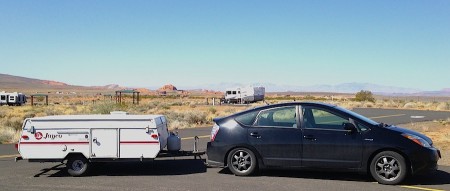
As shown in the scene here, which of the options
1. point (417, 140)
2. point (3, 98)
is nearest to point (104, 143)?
point (417, 140)

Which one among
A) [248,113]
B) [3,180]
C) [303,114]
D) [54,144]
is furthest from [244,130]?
[3,180]

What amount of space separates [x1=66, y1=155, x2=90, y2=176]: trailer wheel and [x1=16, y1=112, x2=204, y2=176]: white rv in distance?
0.52ft

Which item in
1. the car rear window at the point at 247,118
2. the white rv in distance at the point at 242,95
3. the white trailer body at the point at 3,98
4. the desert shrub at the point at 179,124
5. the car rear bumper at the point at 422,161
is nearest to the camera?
the car rear bumper at the point at 422,161

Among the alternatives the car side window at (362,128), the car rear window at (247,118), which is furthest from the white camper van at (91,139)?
the car side window at (362,128)

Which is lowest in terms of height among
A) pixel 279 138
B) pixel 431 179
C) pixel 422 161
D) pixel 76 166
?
pixel 431 179

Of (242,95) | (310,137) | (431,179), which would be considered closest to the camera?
(310,137)

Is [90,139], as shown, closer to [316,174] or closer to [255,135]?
[255,135]

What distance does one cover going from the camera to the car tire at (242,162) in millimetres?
9188

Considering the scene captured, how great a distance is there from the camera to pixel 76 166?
374 inches

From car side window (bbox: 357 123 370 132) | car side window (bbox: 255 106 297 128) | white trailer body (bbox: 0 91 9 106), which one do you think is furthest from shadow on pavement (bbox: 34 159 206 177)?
white trailer body (bbox: 0 91 9 106)

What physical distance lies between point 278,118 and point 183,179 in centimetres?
227

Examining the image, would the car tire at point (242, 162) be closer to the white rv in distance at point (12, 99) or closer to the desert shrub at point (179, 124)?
the desert shrub at point (179, 124)

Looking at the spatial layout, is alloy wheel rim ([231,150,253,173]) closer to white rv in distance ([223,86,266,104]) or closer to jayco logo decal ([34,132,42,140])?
jayco logo decal ([34,132,42,140])

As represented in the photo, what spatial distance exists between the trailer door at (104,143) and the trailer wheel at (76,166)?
0.32 m
